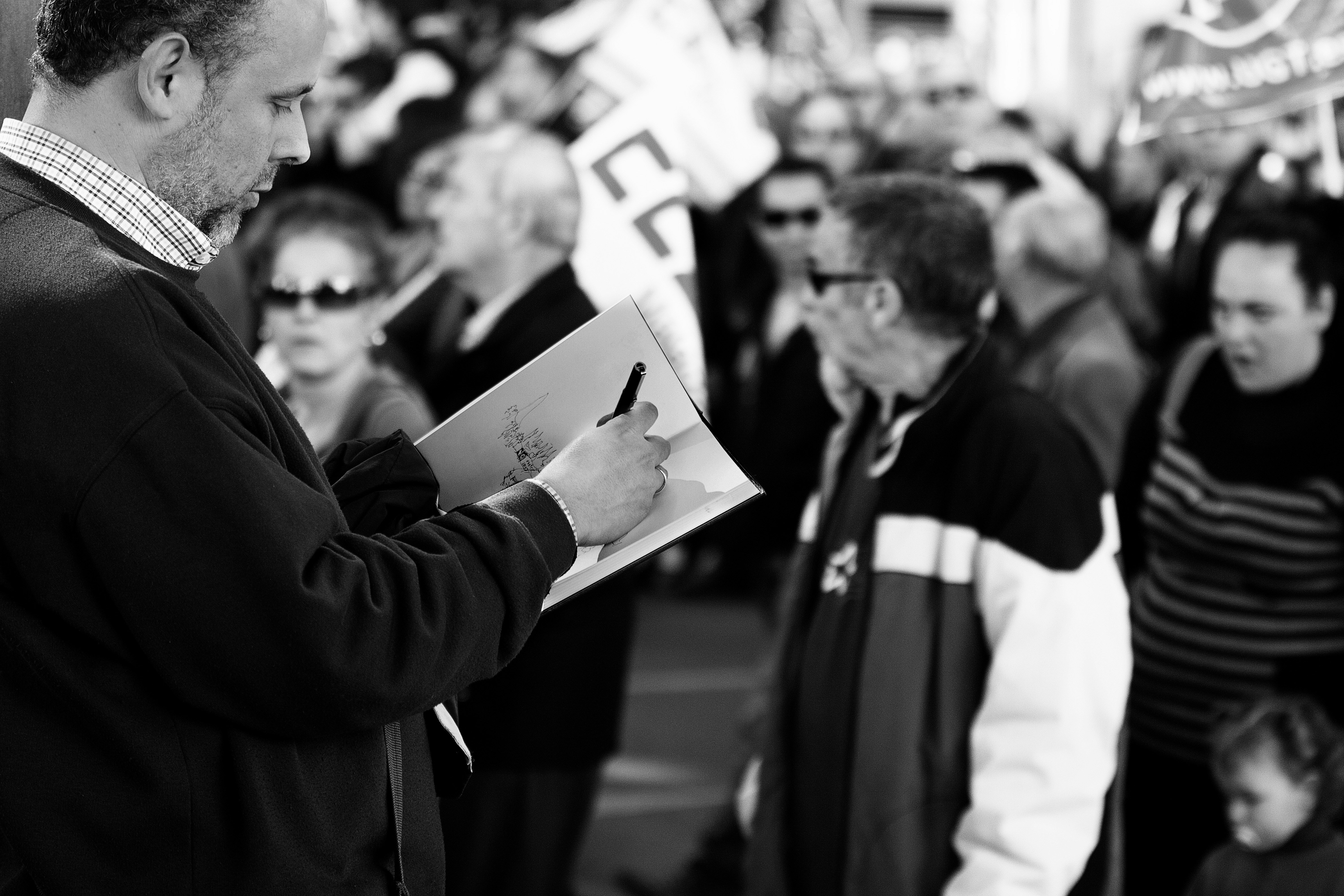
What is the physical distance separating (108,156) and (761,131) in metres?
6.33

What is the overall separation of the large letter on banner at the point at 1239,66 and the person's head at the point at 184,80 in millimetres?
4124

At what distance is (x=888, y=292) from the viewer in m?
2.77

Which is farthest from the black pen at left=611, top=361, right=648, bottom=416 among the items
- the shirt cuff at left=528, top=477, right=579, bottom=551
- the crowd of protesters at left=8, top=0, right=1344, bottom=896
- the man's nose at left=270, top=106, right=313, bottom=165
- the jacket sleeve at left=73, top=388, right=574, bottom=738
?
the crowd of protesters at left=8, top=0, right=1344, bottom=896

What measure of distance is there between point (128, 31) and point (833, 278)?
4.94ft

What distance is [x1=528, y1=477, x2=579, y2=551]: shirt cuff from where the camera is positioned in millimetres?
1697

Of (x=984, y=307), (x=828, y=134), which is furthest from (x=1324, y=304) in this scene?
(x=828, y=134)

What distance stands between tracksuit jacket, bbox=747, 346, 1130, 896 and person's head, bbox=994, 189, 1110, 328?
6.88 feet

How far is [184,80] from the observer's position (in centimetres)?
156

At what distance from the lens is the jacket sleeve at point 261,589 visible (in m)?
1.42

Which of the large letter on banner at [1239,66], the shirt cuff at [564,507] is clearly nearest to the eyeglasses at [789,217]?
the large letter on banner at [1239,66]

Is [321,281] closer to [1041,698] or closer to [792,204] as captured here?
[1041,698]

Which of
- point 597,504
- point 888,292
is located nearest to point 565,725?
point 888,292

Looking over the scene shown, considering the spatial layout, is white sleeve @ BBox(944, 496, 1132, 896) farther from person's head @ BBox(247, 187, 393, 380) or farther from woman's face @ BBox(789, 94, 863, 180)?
woman's face @ BBox(789, 94, 863, 180)

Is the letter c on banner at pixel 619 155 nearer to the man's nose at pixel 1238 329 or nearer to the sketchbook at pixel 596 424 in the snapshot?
the man's nose at pixel 1238 329
